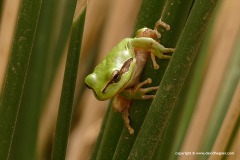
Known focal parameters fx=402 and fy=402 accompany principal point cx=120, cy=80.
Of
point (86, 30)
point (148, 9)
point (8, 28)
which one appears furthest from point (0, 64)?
point (148, 9)

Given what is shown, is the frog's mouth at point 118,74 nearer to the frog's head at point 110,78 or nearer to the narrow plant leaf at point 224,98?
the frog's head at point 110,78

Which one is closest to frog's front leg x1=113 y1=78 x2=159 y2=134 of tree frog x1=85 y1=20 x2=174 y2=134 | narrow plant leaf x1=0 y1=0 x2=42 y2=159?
tree frog x1=85 y1=20 x2=174 y2=134

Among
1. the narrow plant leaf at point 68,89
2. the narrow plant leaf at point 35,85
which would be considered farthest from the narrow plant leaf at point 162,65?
the narrow plant leaf at point 35,85

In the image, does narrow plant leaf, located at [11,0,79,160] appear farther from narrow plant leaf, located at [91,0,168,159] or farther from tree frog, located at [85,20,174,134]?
narrow plant leaf, located at [91,0,168,159]

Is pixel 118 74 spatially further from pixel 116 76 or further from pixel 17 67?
pixel 17 67

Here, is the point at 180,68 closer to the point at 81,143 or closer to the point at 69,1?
the point at 69,1

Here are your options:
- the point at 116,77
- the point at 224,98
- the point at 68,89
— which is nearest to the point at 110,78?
the point at 116,77
